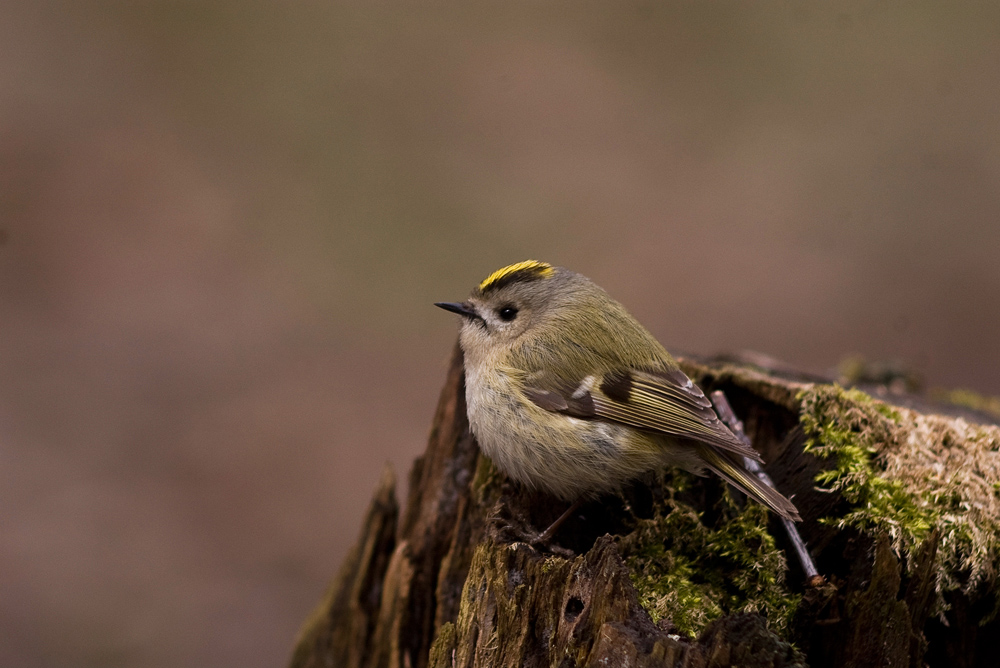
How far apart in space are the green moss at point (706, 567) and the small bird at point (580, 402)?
16cm

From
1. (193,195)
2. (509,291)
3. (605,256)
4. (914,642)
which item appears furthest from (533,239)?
(914,642)

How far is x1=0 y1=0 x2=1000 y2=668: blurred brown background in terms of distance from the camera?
16.0ft

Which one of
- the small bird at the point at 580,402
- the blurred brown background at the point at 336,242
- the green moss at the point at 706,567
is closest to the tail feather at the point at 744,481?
the small bird at the point at 580,402

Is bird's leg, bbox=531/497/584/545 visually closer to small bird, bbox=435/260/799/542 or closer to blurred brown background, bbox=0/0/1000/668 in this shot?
small bird, bbox=435/260/799/542

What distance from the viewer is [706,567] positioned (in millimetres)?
2258

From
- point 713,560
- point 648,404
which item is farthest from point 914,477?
point 648,404

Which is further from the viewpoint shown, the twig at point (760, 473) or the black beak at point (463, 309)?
the black beak at point (463, 309)

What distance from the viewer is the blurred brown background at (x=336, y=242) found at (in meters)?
4.87

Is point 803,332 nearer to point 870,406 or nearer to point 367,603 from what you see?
point 870,406

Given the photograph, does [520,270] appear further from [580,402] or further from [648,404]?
[648,404]

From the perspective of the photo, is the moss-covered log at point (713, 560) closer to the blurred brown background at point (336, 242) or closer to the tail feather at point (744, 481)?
the tail feather at point (744, 481)

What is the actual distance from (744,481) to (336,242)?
533 cm

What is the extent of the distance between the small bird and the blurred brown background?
1.87 metres

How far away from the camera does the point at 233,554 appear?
485cm
